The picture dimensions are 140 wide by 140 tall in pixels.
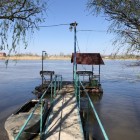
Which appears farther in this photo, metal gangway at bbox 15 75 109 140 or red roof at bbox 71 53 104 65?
red roof at bbox 71 53 104 65

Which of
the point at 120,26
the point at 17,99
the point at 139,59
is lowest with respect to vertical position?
the point at 17,99

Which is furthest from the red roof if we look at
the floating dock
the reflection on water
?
the floating dock

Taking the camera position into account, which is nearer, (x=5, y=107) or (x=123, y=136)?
(x=123, y=136)

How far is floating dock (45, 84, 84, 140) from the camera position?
1002 centimetres

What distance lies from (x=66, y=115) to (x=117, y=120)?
7284 millimetres

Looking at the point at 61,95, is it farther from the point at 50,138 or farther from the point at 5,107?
the point at 50,138

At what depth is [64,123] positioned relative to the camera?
11.5 meters

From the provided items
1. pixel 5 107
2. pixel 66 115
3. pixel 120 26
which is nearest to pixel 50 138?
pixel 66 115

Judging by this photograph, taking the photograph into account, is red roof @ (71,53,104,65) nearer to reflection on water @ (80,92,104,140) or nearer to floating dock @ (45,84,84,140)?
reflection on water @ (80,92,104,140)

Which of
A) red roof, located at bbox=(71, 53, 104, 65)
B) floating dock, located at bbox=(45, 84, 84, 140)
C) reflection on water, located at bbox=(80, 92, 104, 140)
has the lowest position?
reflection on water, located at bbox=(80, 92, 104, 140)

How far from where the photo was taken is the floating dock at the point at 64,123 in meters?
10.0

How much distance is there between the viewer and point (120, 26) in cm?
1230

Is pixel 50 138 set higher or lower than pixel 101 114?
higher

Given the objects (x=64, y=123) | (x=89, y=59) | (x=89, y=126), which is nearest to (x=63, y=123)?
(x=64, y=123)
